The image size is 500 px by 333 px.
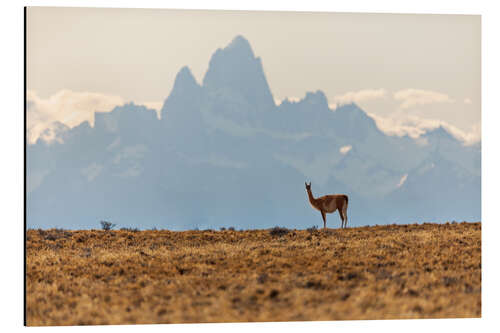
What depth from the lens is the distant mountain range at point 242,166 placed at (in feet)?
50.0

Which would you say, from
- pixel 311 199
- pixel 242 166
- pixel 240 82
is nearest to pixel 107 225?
pixel 311 199

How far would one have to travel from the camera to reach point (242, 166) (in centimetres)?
2828

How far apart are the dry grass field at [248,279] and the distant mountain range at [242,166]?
1172mm

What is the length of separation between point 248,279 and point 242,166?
660 inches

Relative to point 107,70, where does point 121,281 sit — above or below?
below

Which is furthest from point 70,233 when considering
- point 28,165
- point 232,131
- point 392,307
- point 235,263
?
point 232,131

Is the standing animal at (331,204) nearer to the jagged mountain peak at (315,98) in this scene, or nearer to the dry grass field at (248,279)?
the dry grass field at (248,279)

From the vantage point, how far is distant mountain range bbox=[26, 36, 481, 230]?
15.2 m

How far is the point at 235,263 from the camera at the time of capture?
42.2 ft

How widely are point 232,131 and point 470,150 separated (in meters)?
16.9

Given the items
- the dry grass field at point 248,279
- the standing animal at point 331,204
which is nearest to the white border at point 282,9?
the dry grass field at point 248,279

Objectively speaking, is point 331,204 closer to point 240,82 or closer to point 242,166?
point 242,166
